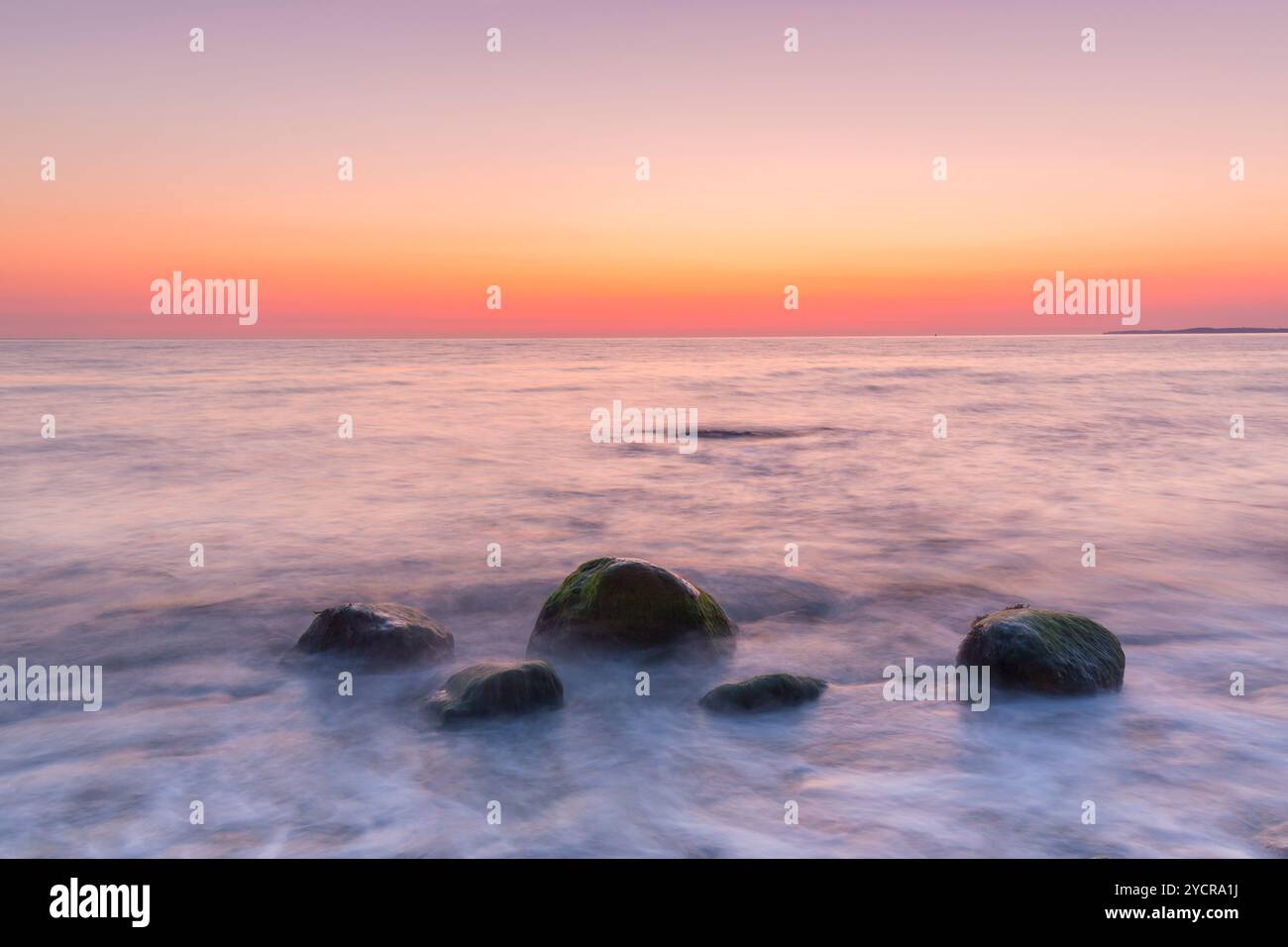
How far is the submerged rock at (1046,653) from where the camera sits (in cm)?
536

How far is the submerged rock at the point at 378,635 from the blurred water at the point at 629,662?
20cm

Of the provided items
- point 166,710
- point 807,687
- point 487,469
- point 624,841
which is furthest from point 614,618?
point 487,469

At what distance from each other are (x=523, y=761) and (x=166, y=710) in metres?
2.57

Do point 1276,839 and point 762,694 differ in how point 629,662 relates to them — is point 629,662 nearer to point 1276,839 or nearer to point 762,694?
point 762,694

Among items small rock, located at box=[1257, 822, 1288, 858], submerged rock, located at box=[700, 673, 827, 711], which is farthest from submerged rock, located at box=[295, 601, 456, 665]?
small rock, located at box=[1257, 822, 1288, 858]

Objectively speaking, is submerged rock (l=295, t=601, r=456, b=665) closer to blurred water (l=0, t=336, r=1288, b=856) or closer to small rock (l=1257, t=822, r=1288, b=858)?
blurred water (l=0, t=336, r=1288, b=856)

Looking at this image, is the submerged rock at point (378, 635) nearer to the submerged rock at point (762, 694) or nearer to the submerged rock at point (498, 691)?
the submerged rock at point (498, 691)

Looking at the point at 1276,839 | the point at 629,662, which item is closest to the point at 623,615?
the point at 629,662

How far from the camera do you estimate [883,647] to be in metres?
6.65

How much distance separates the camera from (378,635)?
19.6ft

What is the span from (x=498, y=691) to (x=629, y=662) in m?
1.11

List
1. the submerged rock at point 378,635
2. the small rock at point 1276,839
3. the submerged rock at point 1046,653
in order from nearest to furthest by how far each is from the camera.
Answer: the small rock at point 1276,839
the submerged rock at point 1046,653
the submerged rock at point 378,635

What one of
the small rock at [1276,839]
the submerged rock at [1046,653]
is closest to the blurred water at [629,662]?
the small rock at [1276,839]
